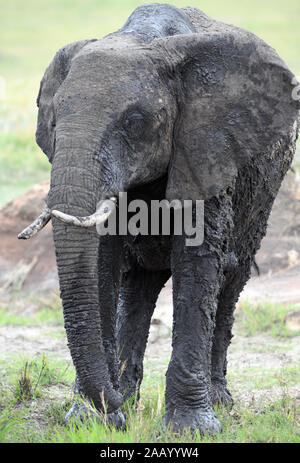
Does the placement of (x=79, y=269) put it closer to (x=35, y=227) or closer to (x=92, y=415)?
(x=35, y=227)

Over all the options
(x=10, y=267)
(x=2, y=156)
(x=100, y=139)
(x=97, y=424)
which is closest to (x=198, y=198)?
(x=100, y=139)

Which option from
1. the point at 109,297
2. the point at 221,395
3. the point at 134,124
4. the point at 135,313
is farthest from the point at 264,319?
the point at 134,124

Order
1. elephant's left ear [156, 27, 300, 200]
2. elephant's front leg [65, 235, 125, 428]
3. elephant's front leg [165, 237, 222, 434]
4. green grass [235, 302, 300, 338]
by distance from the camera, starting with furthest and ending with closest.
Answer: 1. green grass [235, 302, 300, 338]
2. elephant's front leg [65, 235, 125, 428]
3. elephant's front leg [165, 237, 222, 434]
4. elephant's left ear [156, 27, 300, 200]

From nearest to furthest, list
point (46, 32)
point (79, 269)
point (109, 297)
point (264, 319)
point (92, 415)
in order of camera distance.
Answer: point (79, 269)
point (92, 415)
point (109, 297)
point (264, 319)
point (46, 32)

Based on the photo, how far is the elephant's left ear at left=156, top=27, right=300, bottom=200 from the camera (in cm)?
505

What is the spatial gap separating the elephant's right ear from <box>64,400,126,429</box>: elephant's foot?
1.43 metres

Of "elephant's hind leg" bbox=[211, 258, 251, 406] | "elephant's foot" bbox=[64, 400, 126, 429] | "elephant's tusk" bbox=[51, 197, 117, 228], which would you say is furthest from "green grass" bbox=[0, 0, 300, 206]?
"elephant's tusk" bbox=[51, 197, 117, 228]

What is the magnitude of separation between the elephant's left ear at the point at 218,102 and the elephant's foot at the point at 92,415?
1.23m

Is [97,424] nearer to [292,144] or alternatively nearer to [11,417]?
[11,417]

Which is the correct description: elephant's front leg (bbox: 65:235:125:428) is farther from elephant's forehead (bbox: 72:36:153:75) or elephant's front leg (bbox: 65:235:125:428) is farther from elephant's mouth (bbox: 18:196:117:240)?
elephant's forehead (bbox: 72:36:153:75)

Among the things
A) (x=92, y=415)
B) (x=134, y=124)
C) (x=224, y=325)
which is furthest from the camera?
(x=224, y=325)

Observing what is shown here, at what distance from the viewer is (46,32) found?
34250mm

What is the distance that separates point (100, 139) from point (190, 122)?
665 millimetres

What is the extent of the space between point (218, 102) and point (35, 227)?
4.49 ft
